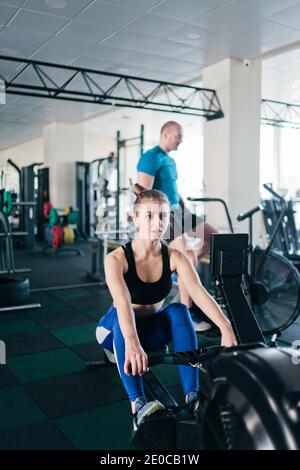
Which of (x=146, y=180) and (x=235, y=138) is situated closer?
(x=146, y=180)

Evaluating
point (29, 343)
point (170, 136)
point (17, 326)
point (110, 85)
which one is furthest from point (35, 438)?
point (110, 85)

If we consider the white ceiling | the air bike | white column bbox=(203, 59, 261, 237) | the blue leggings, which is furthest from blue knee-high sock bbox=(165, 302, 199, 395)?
white column bbox=(203, 59, 261, 237)

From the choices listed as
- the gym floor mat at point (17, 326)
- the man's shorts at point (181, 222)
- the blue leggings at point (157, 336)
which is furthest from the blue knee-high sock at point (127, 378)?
the gym floor mat at point (17, 326)

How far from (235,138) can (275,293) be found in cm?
357

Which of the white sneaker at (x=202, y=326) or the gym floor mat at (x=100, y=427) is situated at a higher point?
the white sneaker at (x=202, y=326)

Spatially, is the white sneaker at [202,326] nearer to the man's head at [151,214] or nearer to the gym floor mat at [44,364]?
the gym floor mat at [44,364]

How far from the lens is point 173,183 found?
2.92 meters

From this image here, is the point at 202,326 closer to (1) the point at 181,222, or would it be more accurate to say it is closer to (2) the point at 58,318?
(1) the point at 181,222

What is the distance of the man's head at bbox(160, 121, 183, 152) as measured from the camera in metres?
2.84

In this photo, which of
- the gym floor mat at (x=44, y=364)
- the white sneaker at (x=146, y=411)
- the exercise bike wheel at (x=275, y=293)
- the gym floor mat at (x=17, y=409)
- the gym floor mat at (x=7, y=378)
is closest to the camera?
the white sneaker at (x=146, y=411)

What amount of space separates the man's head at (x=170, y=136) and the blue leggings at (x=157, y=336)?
1424mm

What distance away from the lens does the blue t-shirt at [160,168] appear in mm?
2822

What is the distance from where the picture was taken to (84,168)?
32.2 ft
